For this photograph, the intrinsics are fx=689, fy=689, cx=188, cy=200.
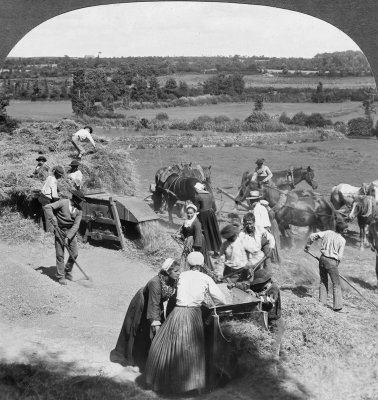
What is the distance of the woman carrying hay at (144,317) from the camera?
565 cm

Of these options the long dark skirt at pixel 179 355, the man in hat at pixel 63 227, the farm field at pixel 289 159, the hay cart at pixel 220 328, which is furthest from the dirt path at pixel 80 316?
the farm field at pixel 289 159

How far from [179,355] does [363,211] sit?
6.85 meters

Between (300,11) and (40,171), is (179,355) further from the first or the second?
(40,171)

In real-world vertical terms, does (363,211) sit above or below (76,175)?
below

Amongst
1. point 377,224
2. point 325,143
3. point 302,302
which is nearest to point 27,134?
point 377,224

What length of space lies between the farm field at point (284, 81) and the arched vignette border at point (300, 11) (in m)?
13.2

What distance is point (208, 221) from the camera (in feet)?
32.1

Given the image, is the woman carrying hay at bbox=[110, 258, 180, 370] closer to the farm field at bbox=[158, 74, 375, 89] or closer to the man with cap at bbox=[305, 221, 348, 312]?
the man with cap at bbox=[305, 221, 348, 312]

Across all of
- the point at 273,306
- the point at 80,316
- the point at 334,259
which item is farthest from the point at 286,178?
the point at 273,306

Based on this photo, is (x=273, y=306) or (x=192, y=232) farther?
(x=192, y=232)

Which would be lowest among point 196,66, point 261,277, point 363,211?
point 363,211

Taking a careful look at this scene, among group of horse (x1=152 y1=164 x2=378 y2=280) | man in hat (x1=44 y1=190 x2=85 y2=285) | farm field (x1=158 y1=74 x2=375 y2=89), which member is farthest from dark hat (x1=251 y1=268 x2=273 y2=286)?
farm field (x1=158 y1=74 x2=375 y2=89)

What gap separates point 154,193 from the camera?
13305 mm

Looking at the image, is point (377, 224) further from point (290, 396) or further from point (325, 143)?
point (325, 143)
